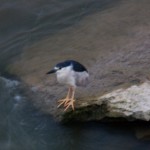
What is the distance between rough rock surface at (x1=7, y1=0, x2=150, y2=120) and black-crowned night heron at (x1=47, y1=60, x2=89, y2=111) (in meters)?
0.22

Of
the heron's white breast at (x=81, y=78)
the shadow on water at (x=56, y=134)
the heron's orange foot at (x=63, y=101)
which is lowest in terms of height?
the shadow on water at (x=56, y=134)

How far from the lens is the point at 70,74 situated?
6.67 meters

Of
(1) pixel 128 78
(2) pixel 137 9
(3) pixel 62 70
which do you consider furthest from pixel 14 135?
(2) pixel 137 9

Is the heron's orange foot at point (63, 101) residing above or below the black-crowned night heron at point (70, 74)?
below

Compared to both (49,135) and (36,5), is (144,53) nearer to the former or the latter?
(49,135)

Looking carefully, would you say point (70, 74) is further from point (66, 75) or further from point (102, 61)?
point (102, 61)

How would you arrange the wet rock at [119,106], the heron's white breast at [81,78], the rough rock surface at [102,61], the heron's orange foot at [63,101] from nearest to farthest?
1. the wet rock at [119,106]
2. the rough rock surface at [102,61]
3. the heron's white breast at [81,78]
4. the heron's orange foot at [63,101]

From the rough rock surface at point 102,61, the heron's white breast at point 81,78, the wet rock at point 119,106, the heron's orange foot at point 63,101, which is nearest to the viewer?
the wet rock at point 119,106

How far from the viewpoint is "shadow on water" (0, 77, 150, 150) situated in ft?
21.8

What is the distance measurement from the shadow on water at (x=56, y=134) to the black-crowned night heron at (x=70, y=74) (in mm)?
390

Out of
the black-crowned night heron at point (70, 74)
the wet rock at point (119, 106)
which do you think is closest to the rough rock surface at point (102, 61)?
the wet rock at point (119, 106)

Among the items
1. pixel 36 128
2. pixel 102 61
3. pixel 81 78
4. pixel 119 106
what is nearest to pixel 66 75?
pixel 81 78

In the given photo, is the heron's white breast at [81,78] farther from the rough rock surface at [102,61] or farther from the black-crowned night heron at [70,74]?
the rough rock surface at [102,61]

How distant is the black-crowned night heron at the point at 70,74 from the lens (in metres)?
6.65
